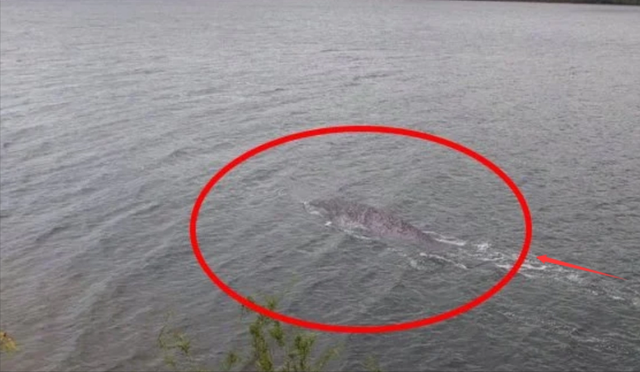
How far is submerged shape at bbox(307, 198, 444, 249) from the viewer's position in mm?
27844

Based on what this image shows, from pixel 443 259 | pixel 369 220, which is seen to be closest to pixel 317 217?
pixel 369 220

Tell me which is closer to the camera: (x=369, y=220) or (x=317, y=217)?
(x=369, y=220)

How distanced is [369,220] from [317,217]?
228cm

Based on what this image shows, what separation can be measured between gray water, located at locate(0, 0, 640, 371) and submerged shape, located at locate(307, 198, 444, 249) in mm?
749

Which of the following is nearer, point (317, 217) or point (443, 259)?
point (443, 259)

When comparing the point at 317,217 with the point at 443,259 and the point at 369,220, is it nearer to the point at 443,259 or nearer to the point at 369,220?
the point at 369,220

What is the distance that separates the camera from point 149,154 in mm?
40312

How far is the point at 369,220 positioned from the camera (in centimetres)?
2981

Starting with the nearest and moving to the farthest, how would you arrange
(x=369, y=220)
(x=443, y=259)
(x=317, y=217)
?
1. (x=443, y=259)
2. (x=369, y=220)
3. (x=317, y=217)

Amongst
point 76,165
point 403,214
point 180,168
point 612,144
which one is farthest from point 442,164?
point 76,165

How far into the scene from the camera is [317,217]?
1194 inches

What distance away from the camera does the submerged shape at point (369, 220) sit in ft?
91.4

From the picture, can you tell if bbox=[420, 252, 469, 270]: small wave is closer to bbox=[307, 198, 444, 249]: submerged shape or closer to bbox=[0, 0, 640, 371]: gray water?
bbox=[0, 0, 640, 371]: gray water

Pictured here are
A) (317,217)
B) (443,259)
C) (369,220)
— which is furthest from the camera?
(317,217)
